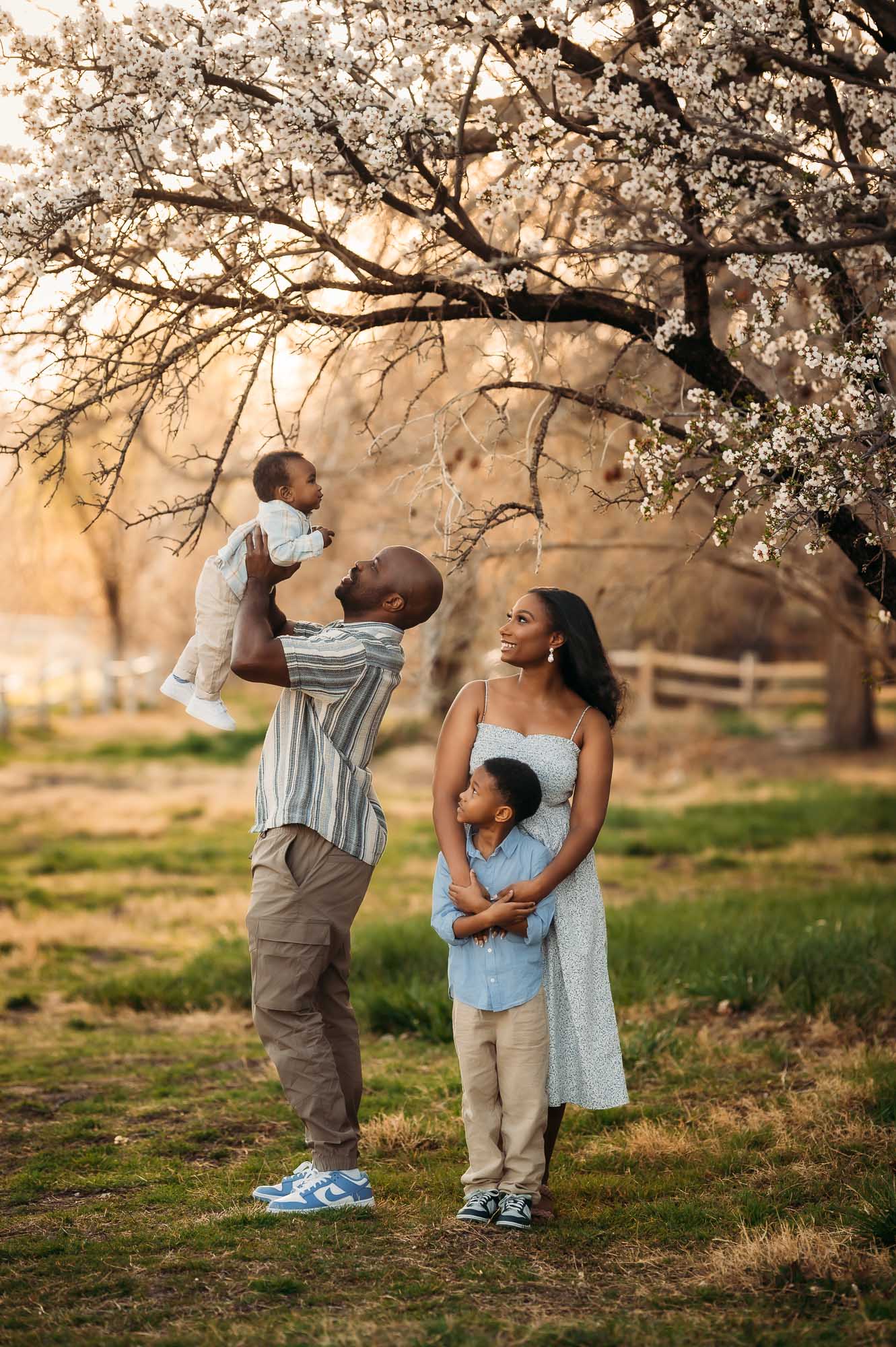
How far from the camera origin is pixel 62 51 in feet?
15.7

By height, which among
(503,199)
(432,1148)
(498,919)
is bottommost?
(432,1148)

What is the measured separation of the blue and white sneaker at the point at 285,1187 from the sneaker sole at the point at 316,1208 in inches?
2.2

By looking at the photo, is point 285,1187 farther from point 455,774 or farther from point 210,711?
point 210,711

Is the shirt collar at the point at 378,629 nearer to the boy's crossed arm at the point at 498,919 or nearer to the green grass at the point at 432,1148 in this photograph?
the boy's crossed arm at the point at 498,919

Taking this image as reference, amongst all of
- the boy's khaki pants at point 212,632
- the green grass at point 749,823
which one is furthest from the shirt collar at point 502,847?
the green grass at point 749,823

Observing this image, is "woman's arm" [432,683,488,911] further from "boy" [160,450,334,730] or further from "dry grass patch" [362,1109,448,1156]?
"dry grass patch" [362,1109,448,1156]

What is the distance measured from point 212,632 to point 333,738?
50 centimetres

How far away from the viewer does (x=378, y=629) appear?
434 centimetres

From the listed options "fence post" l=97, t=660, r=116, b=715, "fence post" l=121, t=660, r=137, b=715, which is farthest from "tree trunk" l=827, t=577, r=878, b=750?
"fence post" l=97, t=660, r=116, b=715

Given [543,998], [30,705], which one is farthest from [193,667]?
[30,705]

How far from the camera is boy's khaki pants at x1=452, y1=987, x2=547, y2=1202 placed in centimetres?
415

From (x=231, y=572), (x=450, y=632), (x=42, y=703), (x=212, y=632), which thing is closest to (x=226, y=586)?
(x=231, y=572)

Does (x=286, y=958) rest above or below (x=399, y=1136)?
above

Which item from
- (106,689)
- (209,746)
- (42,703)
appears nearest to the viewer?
(209,746)
